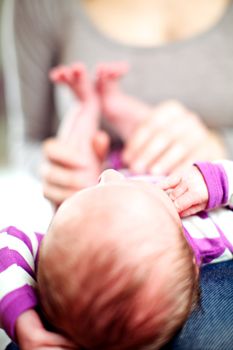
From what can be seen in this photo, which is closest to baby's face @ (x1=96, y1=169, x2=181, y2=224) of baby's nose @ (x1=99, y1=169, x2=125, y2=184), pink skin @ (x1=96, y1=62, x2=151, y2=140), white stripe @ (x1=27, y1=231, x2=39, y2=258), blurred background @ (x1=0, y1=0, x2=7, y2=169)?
baby's nose @ (x1=99, y1=169, x2=125, y2=184)

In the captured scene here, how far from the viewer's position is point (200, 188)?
48 centimetres

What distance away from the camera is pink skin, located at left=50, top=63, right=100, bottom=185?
757mm

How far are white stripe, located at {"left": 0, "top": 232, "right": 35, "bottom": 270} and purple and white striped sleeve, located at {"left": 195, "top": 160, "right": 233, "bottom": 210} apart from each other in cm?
21

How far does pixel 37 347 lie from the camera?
1.34 feet

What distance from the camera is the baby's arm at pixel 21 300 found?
42 cm

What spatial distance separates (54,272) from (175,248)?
11 centimetres

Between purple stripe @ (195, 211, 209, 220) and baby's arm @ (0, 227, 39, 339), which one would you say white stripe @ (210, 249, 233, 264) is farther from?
baby's arm @ (0, 227, 39, 339)

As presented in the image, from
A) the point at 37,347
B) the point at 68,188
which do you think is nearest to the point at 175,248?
the point at 37,347

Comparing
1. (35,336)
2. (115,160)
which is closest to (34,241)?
(35,336)

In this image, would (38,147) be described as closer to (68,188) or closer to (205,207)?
(68,188)

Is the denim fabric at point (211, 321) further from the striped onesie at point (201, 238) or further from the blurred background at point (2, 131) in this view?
the blurred background at point (2, 131)

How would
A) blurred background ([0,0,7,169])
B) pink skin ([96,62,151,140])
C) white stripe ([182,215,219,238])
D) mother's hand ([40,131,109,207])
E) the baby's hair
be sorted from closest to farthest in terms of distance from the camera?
the baby's hair
white stripe ([182,215,219,238])
mother's hand ([40,131,109,207])
pink skin ([96,62,151,140])
blurred background ([0,0,7,169])

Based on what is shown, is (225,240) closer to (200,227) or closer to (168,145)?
(200,227)

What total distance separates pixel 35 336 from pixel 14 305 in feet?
0.13
